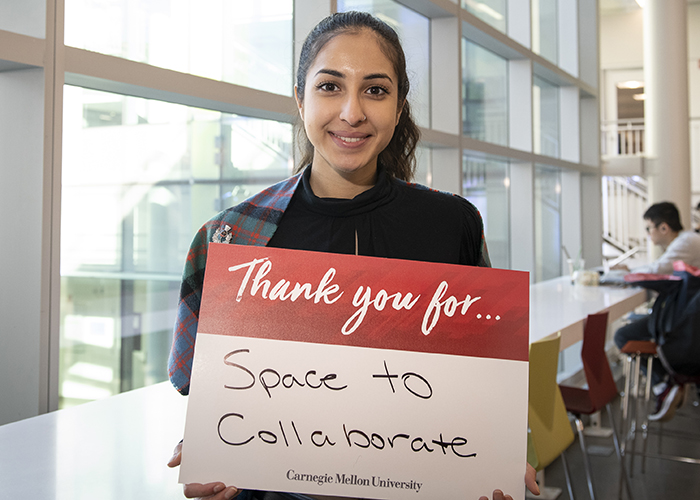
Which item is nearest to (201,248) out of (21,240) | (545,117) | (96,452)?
(96,452)

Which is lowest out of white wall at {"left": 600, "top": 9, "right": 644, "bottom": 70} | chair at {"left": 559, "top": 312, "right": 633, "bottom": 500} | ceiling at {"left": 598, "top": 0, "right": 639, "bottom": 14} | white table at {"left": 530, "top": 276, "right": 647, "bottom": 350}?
chair at {"left": 559, "top": 312, "right": 633, "bottom": 500}

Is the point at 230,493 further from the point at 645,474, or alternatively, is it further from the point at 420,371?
the point at 645,474

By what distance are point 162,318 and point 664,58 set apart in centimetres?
591

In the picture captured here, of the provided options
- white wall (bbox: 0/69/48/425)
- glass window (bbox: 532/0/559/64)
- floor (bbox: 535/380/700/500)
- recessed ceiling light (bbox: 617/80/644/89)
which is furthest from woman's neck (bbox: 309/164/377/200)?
recessed ceiling light (bbox: 617/80/644/89)

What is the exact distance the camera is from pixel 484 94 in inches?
156

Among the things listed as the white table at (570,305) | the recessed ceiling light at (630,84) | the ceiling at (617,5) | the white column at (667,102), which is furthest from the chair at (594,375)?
the recessed ceiling light at (630,84)

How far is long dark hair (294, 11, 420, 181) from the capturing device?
1.00 m

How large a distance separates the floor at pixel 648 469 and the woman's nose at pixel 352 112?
2367mm

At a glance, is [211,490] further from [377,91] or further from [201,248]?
[377,91]

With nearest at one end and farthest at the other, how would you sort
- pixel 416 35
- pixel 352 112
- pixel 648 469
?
1. pixel 352 112
2. pixel 648 469
3. pixel 416 35

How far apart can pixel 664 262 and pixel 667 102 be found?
286cm

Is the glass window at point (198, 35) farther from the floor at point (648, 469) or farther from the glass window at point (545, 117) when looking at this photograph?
the glass window at point (545, 117)

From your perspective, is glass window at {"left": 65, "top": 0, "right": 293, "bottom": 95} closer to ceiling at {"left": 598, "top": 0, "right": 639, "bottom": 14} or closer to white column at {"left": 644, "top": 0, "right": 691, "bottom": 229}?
white column at {"left": 644, "top": 0, "right": 691, "bottom": 229}

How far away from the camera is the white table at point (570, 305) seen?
8.28ft
